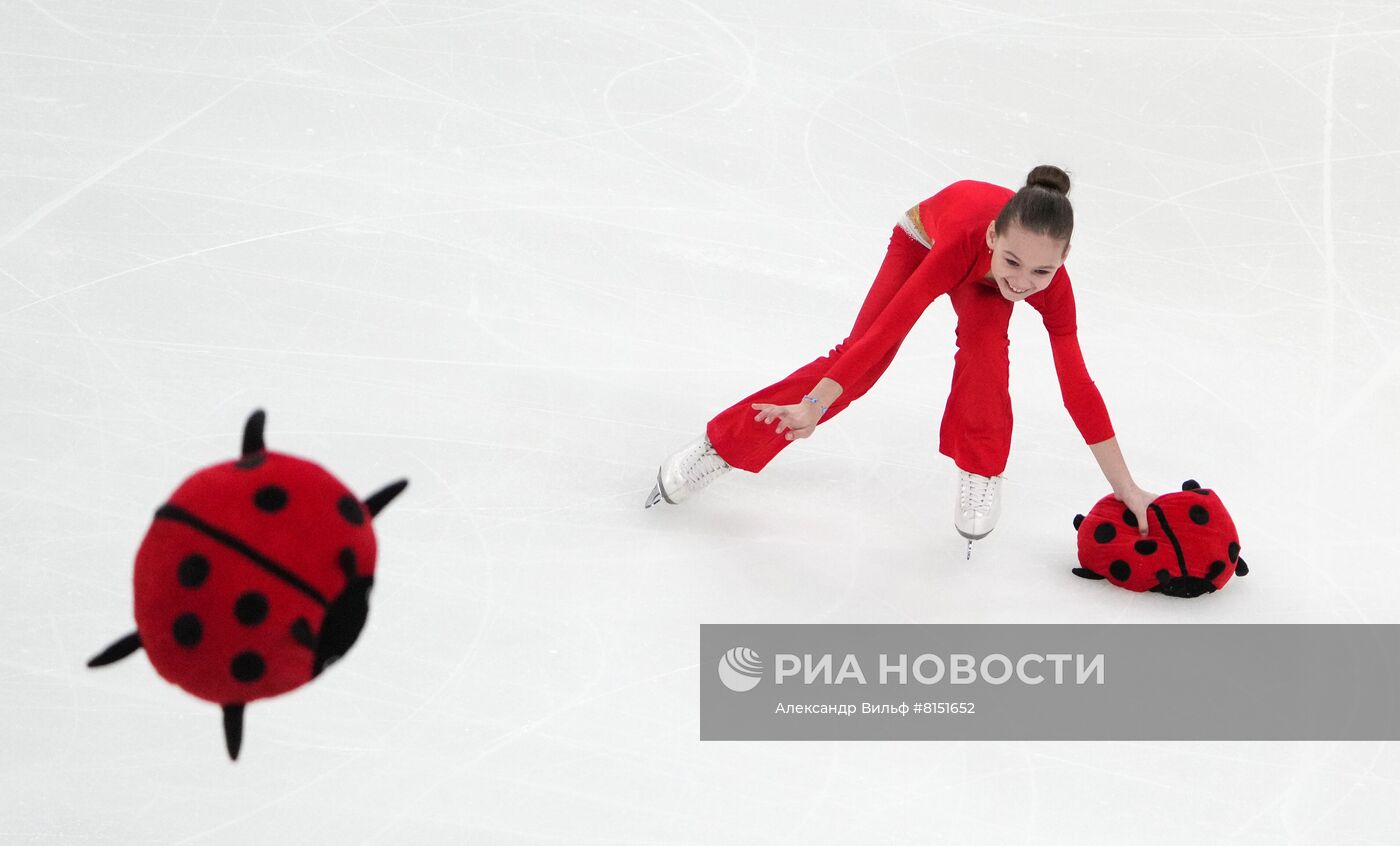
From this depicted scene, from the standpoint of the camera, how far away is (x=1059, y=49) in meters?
5.09

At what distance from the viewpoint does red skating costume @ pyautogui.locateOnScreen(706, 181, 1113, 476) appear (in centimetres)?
291

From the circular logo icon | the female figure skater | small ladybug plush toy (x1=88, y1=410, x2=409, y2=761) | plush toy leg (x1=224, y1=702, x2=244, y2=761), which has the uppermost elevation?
the female figure skater

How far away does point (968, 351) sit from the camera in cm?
303

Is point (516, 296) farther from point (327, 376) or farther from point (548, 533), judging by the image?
point (548, 533)

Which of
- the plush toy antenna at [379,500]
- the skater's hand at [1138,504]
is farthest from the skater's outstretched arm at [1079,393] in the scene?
the plush toy antenna at [379,500]

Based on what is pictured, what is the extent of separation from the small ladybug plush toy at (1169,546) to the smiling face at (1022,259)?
541 millimetres

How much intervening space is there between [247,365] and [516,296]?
29.1 inches

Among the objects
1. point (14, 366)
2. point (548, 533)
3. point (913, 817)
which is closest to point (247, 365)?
point (14, 366)

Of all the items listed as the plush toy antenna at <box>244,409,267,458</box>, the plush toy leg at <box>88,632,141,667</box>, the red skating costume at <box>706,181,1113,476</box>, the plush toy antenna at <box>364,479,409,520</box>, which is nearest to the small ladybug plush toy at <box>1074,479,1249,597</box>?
the red skating costume at <box>706,181,1113,476</box>

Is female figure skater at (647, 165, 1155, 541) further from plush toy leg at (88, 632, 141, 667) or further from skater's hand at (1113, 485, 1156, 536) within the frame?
plush toy leg at (88, 632, 141, 667)

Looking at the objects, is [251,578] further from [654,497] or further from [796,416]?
[654,497]

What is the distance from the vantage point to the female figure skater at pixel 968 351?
276cm

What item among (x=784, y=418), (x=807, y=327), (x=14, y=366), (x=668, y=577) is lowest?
(x=668, y=577)

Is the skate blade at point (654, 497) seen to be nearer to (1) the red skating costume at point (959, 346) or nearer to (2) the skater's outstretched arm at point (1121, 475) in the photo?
(1) the red skating costume at point (959, 346)
